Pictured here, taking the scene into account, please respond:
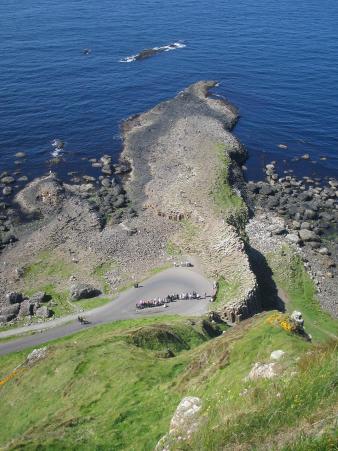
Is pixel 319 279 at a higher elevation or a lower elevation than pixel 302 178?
lower

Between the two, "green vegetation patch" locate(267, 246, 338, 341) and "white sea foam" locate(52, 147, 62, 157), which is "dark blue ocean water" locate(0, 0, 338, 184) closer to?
"white sea foam" locate(52, 147, 62, 157)

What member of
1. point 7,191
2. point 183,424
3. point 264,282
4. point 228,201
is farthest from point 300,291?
point 7,191

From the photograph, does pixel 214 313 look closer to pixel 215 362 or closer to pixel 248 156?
pixel 215 362

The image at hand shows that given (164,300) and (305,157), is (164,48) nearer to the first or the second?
(305,157)

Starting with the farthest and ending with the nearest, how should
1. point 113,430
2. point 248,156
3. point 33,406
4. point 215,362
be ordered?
point 248,156, point 33,406, point 215,362, point 113,430

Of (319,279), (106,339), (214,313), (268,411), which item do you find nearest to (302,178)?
(319,279)

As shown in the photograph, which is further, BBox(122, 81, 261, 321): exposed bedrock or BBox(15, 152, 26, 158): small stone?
BBox(15, 152, 26, 158): small stone

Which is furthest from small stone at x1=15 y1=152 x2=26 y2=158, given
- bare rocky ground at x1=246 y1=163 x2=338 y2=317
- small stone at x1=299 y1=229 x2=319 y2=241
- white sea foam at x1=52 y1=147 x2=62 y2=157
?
small stone at x1=299 y1=229 x2=319 y2=241
